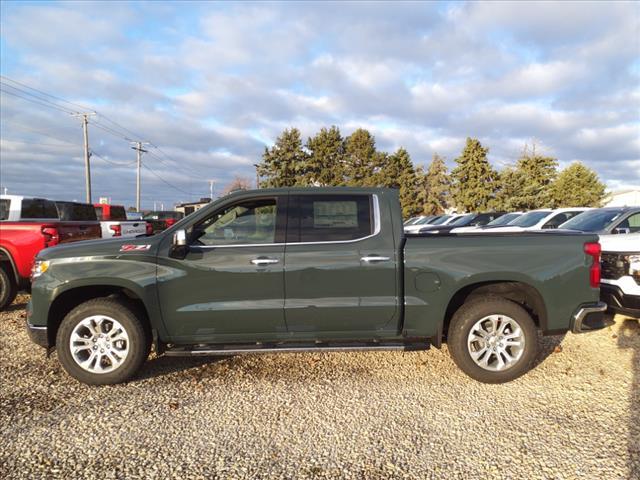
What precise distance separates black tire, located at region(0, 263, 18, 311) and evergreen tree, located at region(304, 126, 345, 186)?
36.0 m

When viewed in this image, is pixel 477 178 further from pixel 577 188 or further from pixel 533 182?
pixel 577 188

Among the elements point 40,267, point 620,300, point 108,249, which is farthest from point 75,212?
point 620,300

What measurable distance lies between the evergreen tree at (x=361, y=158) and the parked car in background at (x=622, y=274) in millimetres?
38920

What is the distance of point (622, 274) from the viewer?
4617 millimetres

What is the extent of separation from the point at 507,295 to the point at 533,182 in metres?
36.3

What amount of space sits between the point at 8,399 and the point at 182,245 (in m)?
1.95

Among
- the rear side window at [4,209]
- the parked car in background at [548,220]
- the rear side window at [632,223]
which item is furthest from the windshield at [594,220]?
the rear side window at [4,209]

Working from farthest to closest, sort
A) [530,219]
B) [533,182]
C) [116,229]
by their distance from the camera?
[533,182] → [530,219] → [116,229]

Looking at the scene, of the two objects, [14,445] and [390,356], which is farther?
[390,356]

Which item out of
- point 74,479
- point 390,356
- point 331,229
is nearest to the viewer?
point 74,479

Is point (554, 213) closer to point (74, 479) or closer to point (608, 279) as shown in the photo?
point (608, 279)

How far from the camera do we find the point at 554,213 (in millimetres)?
10586

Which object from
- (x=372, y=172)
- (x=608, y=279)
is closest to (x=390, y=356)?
(x=608, y=279)

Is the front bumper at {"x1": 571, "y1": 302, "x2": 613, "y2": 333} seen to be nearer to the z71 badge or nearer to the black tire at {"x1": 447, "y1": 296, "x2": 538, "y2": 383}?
the black tire at {"x1": 447, "y1": 296, "x2": 538, "y2": 383}
